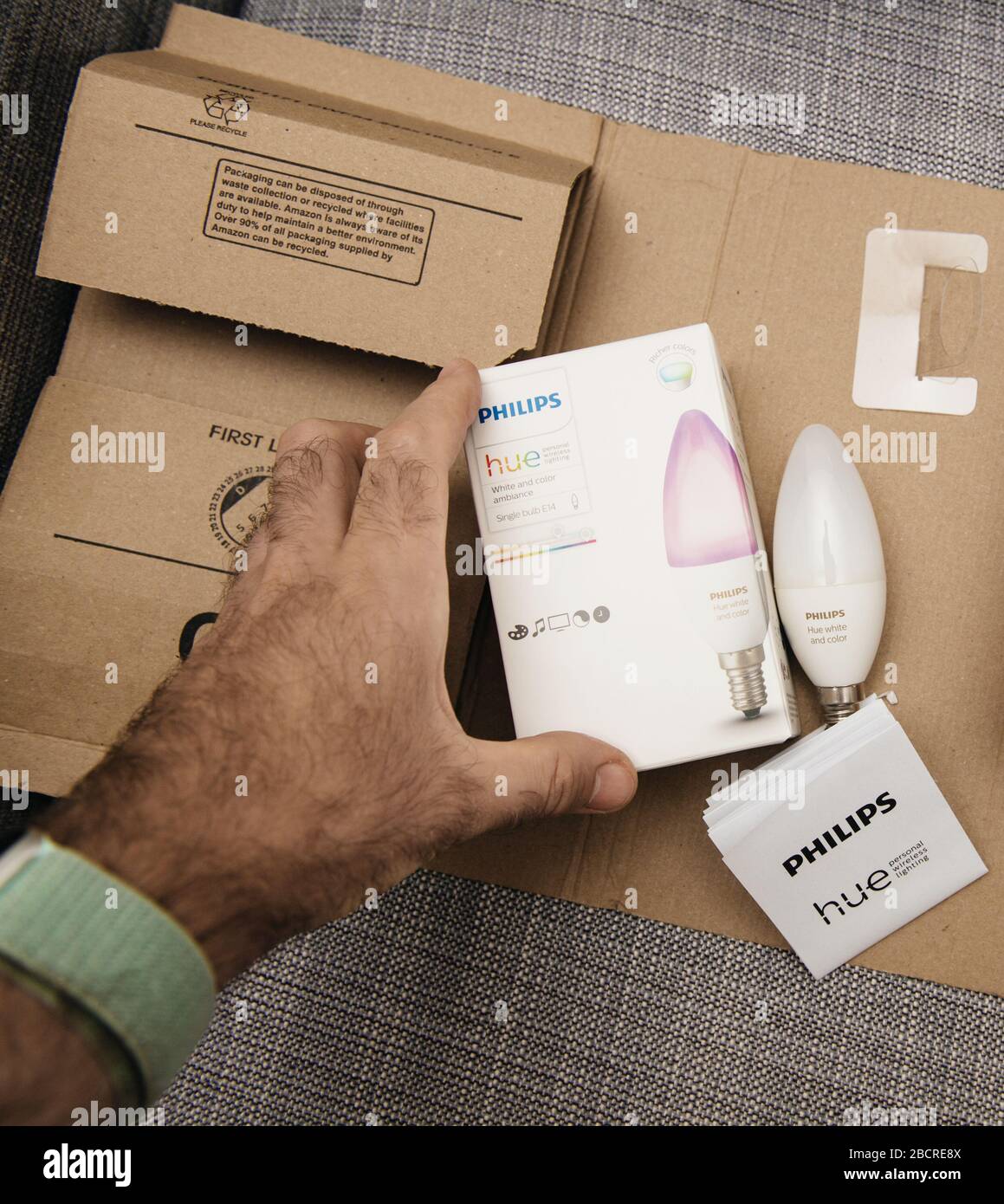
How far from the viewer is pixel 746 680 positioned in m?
0.61

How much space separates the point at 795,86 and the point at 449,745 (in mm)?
655

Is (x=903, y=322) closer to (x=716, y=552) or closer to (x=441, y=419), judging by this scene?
(x=716, y=552)

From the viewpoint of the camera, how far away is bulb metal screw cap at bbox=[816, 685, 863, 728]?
2.17 ft

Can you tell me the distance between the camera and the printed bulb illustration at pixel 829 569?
638mm

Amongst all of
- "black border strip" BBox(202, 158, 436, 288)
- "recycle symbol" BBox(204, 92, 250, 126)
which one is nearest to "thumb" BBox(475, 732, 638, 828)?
"black border strip" BBox(202, 158, 436, 288)

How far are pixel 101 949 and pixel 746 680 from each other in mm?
420

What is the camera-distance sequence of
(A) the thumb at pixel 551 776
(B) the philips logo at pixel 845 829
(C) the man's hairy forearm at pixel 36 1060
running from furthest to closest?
(B) the philips logo at pixel 845 829 < (A) the thumb at pixel 551 776 < (C) the man's hairy forearm at pixel 36 1060

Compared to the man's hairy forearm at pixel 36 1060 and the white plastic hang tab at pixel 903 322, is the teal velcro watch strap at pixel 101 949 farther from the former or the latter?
the white plastic hang tab at pixel 903 322

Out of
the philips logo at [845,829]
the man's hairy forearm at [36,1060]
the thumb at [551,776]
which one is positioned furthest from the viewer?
the philips logo at [845,829]

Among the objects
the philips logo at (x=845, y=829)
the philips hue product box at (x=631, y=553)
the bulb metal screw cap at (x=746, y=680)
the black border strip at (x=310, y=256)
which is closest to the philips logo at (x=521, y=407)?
the philips hue product box at (x=631, y=553)

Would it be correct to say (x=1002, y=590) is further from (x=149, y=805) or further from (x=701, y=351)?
(x=149, y=805)

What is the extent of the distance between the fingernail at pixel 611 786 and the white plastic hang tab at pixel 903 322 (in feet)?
1.20

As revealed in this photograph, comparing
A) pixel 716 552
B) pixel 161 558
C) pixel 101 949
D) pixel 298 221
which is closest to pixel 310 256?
pixel 298 221
